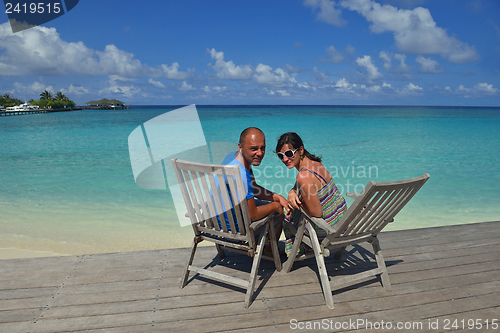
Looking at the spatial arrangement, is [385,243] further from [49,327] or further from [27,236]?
[27,236]

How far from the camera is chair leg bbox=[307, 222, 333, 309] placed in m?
2.37

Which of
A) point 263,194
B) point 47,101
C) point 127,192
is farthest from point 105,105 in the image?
point 263,194

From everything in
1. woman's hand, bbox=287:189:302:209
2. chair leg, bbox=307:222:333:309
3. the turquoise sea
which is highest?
woman's hand, bbox=287:189:302:209

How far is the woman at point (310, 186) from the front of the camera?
8.24ft

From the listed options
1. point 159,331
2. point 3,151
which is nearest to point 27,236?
point 159,331

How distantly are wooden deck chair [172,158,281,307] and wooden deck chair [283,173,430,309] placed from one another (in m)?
0.35

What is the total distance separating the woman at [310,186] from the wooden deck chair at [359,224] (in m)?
0.13

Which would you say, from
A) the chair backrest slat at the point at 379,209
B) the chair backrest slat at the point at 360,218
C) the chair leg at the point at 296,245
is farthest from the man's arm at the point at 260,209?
the chair backrest slat at the point at 379,209

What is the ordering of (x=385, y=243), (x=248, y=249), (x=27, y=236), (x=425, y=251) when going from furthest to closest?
(x=27, y=236)
(x=385, y=243)
(x=425, y=251)
(x=248, y=249)

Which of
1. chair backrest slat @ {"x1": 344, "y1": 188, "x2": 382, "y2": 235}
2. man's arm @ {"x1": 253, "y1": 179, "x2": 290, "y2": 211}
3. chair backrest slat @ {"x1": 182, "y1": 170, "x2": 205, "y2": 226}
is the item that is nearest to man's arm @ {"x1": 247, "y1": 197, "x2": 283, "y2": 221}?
man's arm @ {"x1": 253, "y1": 179, "x2": 290, "y2": 211}

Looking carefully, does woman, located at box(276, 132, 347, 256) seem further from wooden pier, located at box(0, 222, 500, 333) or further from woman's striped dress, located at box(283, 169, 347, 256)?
wooden pier, located at box(0, 222, 500, 333)

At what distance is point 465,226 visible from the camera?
13.3ft

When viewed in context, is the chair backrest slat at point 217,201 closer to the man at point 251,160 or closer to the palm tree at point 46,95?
the man at point 251,160

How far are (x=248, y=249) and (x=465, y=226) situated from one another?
10.6ft
